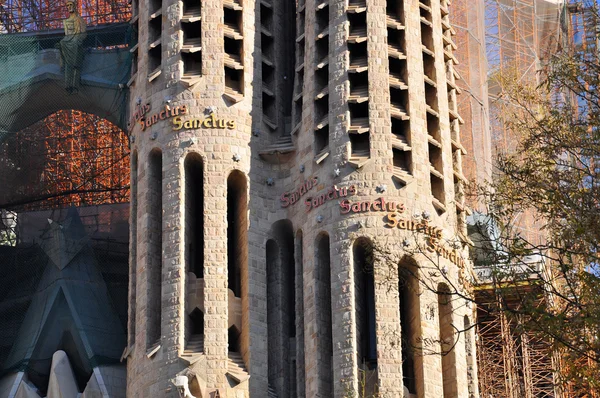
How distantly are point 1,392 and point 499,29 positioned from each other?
2618 cm

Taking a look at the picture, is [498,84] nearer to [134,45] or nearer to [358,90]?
[134,45]

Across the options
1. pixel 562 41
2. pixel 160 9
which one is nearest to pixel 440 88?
pixel 160 9

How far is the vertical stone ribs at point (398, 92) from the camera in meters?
51.3

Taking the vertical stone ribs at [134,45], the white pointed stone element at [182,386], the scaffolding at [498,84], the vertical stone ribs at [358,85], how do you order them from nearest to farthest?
the white pointed stone element at [182,386] < the vertical stone ribs at [358,85] < the vertical stone ribs at [134,45] < the scaffolding at [498,84]

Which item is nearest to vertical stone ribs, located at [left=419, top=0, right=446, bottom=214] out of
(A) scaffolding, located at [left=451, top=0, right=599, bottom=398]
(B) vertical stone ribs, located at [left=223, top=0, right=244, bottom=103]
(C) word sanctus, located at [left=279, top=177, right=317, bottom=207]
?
(C) word sanctus, located at [left=279, top=177, right=317, bottom=207]

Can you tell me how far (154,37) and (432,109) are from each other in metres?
8.34

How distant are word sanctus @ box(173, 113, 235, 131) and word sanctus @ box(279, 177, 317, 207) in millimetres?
2496

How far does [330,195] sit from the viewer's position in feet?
167

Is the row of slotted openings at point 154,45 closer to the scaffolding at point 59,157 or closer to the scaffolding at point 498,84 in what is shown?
the scaffolding at point 59,157

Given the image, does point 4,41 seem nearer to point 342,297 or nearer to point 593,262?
point 342,297

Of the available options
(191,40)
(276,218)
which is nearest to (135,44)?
(191,40)

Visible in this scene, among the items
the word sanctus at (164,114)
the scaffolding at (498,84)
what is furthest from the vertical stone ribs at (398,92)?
the word sanctus at (164,114)

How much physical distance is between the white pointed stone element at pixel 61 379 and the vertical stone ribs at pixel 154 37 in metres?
8.71

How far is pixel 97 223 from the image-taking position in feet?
205
